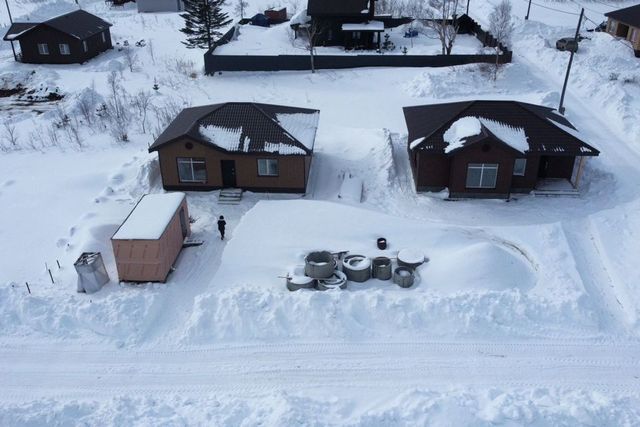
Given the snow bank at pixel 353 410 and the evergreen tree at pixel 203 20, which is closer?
the snow bank at pixel 353 410

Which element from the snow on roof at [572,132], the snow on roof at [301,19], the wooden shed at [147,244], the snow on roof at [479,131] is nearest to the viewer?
the wooden shed at [147,244]

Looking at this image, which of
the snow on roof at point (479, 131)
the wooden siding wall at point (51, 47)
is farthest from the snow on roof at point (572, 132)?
the wooden siding wall at point (51, 47)

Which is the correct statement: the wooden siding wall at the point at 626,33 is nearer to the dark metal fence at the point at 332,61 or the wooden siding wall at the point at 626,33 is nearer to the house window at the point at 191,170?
the dark metal fence at the point at 332,61

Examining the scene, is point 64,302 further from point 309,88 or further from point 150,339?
point 309,88

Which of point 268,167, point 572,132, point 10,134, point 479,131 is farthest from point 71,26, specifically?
point 572,132

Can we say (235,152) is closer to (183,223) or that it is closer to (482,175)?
(183,223)

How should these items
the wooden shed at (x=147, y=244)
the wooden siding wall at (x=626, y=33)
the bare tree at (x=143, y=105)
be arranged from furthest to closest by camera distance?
the wooden siding wall at (x=626, y=33)
the bare tree at (x=143, y=105)
the wooden shed at (x=147, y=244)

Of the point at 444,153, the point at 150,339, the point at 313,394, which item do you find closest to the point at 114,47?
the point at 444,153
